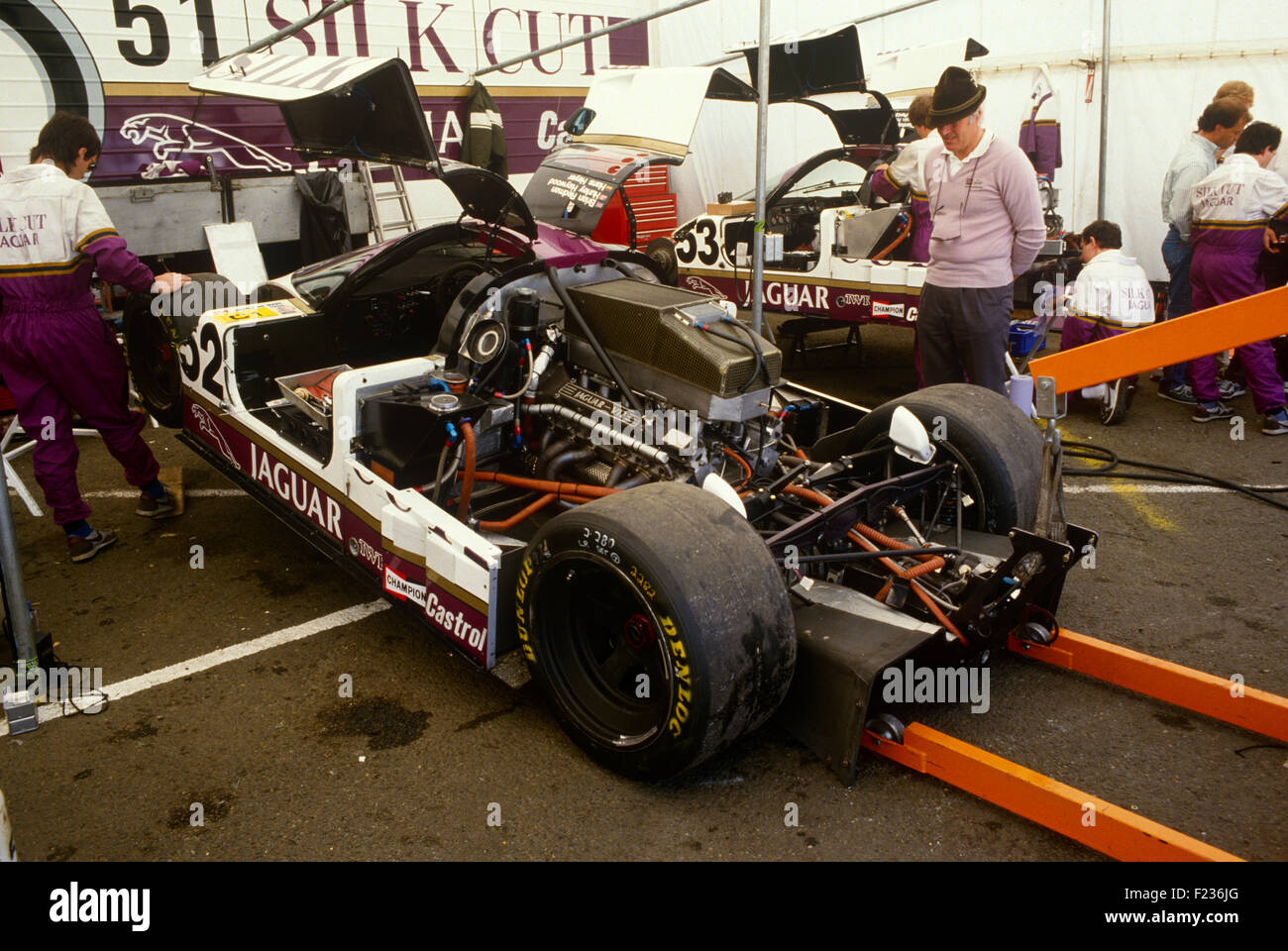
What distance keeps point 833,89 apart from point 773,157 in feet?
13.2

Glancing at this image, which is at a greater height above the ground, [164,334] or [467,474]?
[164,334]

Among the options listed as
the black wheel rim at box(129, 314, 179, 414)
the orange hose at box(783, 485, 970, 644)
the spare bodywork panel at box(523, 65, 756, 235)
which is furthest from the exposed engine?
the black wheel rim at box(129, 314, 179, 414)

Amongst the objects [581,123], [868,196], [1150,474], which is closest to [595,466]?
[581,123]

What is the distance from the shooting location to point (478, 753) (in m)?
3.02

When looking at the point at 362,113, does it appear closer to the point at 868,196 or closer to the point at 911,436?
the point at 911,436

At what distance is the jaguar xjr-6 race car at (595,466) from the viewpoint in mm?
2689

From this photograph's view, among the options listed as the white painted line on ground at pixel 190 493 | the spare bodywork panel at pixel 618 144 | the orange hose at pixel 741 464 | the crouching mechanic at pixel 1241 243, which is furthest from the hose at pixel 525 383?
the crouching mechanic at pixel 1241 243

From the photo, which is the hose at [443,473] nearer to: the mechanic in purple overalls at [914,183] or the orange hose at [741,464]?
the orange hose at [741,464]

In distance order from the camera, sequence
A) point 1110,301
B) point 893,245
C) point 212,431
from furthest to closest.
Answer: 1. point 893,245
2. point 1110,301
3. point 212,431

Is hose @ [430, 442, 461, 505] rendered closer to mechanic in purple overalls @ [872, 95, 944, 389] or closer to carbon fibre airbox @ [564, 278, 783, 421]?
carbon fibre airbox @ [564, 278, 783, 421]

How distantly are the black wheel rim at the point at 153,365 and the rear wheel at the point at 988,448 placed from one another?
3.52m

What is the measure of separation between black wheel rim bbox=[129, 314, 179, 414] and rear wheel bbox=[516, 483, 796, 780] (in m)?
2.85

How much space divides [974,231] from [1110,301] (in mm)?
2219

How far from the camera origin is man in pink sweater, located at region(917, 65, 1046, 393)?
4.32 m
